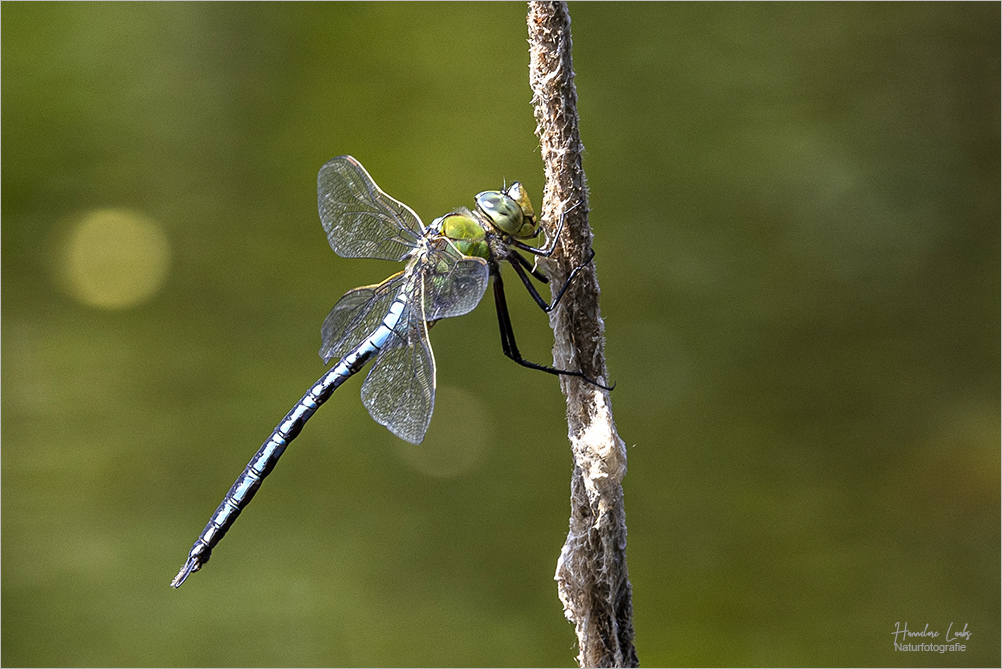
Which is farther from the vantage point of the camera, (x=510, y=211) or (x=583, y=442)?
(x=510, y=211)

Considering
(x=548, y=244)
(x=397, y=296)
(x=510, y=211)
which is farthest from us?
(x=397, y=296)

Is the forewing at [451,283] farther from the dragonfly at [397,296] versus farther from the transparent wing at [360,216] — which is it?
the transparent wing at [360,216]

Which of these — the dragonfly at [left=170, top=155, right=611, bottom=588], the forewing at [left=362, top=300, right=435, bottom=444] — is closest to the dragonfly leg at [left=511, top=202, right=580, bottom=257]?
the dragonfly at [left=170, top=155, right=611, bottom=588]

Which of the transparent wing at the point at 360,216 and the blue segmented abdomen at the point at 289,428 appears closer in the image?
the blue segmented abdomen at the point at 289,428

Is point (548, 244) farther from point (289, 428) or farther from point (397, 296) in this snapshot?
point (289, 428)

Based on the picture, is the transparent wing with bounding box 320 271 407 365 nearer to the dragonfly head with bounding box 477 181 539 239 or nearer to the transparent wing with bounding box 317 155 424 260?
the transparent wing with bounding box 317 155 424 260

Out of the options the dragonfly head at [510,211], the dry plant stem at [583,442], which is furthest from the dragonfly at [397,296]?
the dry plant stem at [583,442]

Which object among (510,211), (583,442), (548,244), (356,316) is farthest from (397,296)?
(583,442)

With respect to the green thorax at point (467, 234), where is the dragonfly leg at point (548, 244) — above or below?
below
